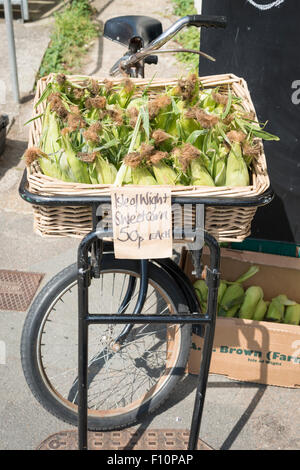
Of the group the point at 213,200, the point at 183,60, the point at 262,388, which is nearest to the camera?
the point at 213,200

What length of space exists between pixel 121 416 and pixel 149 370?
40cm

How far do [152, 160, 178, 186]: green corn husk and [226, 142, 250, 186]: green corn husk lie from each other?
0.74 feet

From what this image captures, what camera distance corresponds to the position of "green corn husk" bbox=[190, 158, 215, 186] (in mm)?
2072

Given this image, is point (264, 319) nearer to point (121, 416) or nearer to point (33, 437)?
point (121, 416)

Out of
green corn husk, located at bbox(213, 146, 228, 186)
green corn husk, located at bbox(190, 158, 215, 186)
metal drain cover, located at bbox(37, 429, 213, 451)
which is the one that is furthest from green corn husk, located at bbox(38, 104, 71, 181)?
metal drain cover, located at bbox(37, 429, 213, 451)

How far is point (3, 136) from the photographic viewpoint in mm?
4688

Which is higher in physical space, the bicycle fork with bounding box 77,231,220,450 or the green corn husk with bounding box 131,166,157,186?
the green corn husk with bounding box 131,166,157,186

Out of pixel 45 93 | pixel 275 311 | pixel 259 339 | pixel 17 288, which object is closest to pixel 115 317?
pixel 45 93

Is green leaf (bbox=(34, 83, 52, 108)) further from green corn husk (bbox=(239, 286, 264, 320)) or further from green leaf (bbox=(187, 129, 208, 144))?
green corn husk (bbox=(239, 286, 264, 320))

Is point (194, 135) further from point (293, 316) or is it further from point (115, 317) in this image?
point (293, 316)

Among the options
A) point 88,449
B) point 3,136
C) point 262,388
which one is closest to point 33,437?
point 88,449

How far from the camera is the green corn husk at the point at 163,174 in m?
2.05

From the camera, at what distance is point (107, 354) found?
2.88 meters

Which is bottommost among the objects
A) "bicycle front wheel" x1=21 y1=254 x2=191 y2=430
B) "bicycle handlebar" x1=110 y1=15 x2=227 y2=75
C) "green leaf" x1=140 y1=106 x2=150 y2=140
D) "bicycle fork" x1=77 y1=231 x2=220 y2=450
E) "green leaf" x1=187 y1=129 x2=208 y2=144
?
"bicycle front wheel" x1=21 y1=254 x2=191 y2=430
